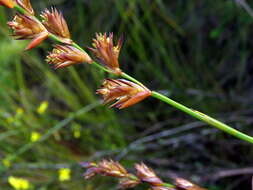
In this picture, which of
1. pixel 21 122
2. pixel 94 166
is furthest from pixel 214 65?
pixel 94 166

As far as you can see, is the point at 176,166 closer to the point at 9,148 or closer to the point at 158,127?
the point at 158,127

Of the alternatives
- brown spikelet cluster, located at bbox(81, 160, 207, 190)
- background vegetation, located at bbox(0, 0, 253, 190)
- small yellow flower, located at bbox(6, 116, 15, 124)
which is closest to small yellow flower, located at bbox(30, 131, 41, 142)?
background vegetation, located at bbox(0, 0, 253, 190)

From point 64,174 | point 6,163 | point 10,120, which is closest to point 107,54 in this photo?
point 64,174

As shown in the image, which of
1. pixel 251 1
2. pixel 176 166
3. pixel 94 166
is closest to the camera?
pixel 94 166

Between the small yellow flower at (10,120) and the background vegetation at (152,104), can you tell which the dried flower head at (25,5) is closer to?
the background vegetation at (152,104)

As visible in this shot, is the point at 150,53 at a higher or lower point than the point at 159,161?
higher

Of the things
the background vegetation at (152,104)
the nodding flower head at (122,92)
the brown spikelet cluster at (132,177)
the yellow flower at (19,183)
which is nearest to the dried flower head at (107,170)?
the brown spikelet cluster at (132,177)

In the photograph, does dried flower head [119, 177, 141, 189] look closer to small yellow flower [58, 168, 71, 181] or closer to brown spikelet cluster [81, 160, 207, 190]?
brown spikelet cluster [81, 160, 207, 190]
